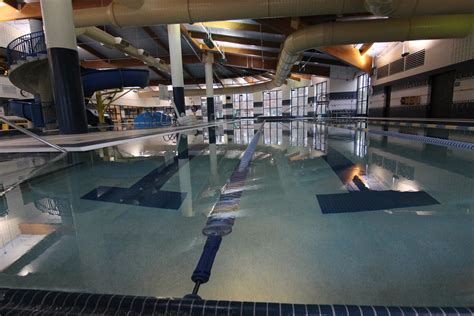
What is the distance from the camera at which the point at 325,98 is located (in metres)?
16.9

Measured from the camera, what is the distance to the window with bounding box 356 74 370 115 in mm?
14605

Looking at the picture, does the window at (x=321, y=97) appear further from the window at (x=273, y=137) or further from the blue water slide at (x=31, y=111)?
the blue water slide at (x=31, y=111)

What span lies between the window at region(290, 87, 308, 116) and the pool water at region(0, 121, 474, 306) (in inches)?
761

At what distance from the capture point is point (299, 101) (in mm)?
21906

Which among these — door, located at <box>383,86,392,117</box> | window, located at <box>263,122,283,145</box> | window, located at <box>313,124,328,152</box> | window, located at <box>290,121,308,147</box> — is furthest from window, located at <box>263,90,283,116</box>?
window, located at <box>313,124,328,152</box>

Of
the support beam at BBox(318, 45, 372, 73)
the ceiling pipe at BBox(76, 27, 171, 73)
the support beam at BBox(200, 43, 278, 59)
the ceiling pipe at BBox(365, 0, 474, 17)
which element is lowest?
the ceiling pipe at BBox(365, 0, 474, 17)

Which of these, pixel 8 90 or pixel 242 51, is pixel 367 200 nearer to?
pixel 242 51

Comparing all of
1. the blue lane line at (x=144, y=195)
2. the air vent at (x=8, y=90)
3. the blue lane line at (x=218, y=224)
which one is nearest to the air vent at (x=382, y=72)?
the blue lane line at (x=218, y=224)

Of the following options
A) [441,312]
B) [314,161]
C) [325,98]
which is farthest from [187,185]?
[325,98]

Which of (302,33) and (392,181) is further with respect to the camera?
(302,33)

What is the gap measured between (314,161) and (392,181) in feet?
3.51

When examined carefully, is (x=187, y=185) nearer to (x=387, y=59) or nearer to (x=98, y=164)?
(x=98, y=164)

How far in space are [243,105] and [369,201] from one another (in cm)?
2568

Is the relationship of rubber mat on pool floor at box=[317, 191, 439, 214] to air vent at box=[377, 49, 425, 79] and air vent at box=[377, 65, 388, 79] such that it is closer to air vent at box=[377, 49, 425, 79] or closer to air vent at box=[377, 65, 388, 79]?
air vent at box=[377, 49, 425, 79]
